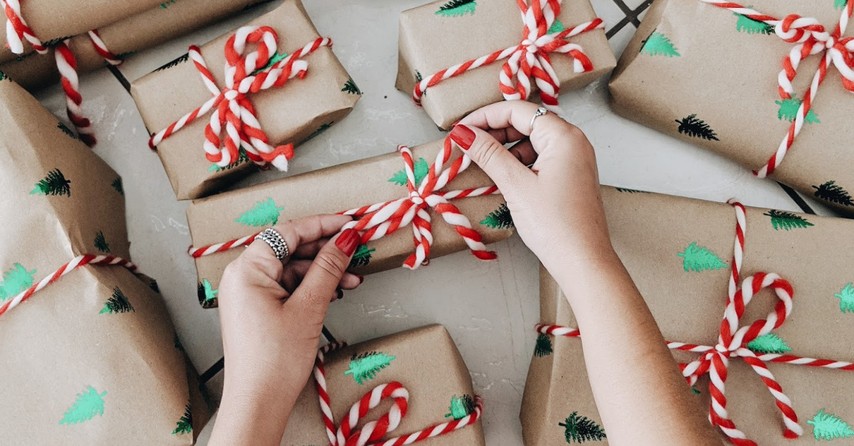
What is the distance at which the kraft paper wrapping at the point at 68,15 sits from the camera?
813 mm

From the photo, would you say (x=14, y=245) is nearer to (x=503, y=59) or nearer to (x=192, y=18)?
(x=192, y=18)

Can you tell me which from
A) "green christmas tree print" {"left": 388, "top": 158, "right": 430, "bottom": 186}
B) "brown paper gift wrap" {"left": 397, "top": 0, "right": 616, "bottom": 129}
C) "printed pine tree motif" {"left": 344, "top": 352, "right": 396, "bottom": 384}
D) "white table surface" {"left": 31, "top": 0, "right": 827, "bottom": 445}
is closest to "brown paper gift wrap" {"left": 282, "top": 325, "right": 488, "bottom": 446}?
"printed pine tree motif" {"left": 344, "top": 352, "right": 396, "bottom": 384}

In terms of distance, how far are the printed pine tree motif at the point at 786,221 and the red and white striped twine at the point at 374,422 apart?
493 millimetres

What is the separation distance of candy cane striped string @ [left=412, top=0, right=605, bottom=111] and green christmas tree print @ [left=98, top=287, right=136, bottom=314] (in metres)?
0.47

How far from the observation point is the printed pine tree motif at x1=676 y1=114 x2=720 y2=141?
91cm

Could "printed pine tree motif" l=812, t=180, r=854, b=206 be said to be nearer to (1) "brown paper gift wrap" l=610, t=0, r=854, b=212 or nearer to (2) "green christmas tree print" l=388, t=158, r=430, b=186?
(1) "brown paper gift wrap" l=610, t=0, r=854, b=212

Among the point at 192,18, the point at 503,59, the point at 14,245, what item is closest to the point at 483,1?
the point at 503,59

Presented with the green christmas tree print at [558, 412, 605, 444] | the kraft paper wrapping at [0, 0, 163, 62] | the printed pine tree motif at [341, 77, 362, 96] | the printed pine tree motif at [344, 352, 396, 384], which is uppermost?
the kraft paper wrapping at [0, 0, 163, 62]

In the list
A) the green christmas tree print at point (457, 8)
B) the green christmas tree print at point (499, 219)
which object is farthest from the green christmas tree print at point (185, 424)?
the green christmas tree print at point (457, 8)

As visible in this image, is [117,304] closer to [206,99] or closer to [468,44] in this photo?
[206,99]

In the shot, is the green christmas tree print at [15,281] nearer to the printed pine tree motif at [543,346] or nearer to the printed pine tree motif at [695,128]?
the printed pine tree motif at [543,346]

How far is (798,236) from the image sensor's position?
33.5 inches

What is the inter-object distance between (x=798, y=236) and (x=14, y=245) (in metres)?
1.01

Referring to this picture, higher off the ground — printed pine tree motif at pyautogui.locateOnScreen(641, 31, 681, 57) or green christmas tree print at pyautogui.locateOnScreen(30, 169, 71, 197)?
printed pine tree motif at pyautogui.locateOnScreen(641, 31, 681, 57)
